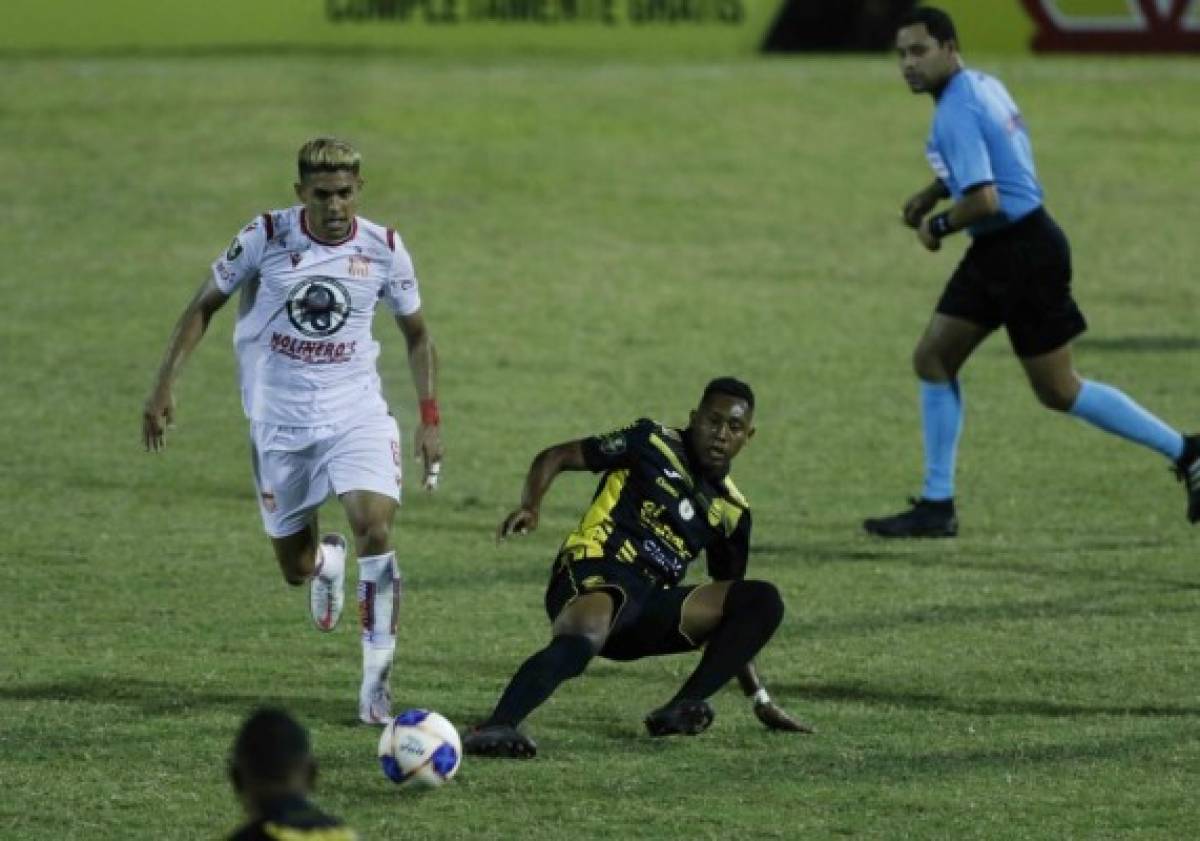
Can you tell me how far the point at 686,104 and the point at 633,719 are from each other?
2009 cm

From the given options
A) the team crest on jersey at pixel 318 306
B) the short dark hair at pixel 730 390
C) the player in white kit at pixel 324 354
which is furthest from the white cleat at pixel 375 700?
the short dark hair at pixel 730 390

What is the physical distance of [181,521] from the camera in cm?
1343

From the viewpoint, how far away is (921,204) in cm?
1280

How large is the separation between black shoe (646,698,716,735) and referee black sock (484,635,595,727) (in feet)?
1.11

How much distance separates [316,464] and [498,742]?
1674 millimetres

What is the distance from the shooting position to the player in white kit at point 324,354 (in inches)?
368

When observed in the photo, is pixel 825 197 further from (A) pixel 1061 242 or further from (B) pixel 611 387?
(A) pixel 1061 242

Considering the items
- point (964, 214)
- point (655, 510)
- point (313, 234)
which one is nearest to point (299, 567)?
point (313, 234)

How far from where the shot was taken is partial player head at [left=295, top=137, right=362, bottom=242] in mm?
9133

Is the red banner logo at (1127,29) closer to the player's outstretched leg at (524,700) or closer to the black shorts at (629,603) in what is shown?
the black shorts at (629,603)

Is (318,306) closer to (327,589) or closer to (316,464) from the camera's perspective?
(316,464)

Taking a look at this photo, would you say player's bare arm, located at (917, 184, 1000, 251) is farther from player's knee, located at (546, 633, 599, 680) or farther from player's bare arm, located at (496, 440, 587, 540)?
player's knee, located at (546, 633, 599, 680)

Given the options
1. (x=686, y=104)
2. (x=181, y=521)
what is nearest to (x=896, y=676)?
(x=181, y=521)

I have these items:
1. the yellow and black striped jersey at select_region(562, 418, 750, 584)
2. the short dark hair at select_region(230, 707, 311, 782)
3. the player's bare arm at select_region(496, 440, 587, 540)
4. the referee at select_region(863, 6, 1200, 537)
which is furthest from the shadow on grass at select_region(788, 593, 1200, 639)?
the short dark hair at select_region(230, 707, 311, 782)
